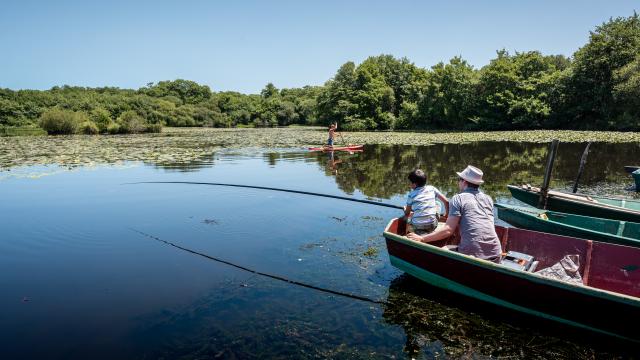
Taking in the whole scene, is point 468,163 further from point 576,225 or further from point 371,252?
point 371,252

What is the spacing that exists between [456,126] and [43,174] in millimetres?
51558

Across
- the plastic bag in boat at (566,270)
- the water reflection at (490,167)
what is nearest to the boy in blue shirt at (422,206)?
the plastic bag in boat at (566,270)

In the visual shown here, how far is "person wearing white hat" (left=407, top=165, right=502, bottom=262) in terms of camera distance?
20.4ft

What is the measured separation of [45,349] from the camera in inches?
207

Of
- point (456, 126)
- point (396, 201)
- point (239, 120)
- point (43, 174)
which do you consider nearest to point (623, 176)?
point (396, 201)

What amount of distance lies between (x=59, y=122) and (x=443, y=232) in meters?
61.3

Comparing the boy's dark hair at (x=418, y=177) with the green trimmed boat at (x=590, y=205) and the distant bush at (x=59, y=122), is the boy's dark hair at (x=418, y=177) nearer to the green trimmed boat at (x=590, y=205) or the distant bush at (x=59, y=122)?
the green trimmed boat at (x=590, y=205)

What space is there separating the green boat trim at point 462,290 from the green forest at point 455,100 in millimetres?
43945

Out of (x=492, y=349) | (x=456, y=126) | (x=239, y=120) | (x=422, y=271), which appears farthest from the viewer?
(x=239, y=120)

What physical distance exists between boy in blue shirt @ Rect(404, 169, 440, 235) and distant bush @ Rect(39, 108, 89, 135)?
60.2 m

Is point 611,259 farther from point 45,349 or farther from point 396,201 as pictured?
point 45,349

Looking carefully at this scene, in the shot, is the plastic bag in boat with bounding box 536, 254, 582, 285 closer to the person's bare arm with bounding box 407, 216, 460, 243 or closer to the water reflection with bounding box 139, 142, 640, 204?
the person's bare arm with bounding box 407, 216, 460, 243

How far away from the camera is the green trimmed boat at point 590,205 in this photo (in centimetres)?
931

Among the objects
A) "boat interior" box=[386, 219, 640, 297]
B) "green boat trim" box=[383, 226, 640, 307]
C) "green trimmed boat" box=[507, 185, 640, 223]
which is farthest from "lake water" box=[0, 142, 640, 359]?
"green trimmed boat" box=[507, 185, 640, 223]
